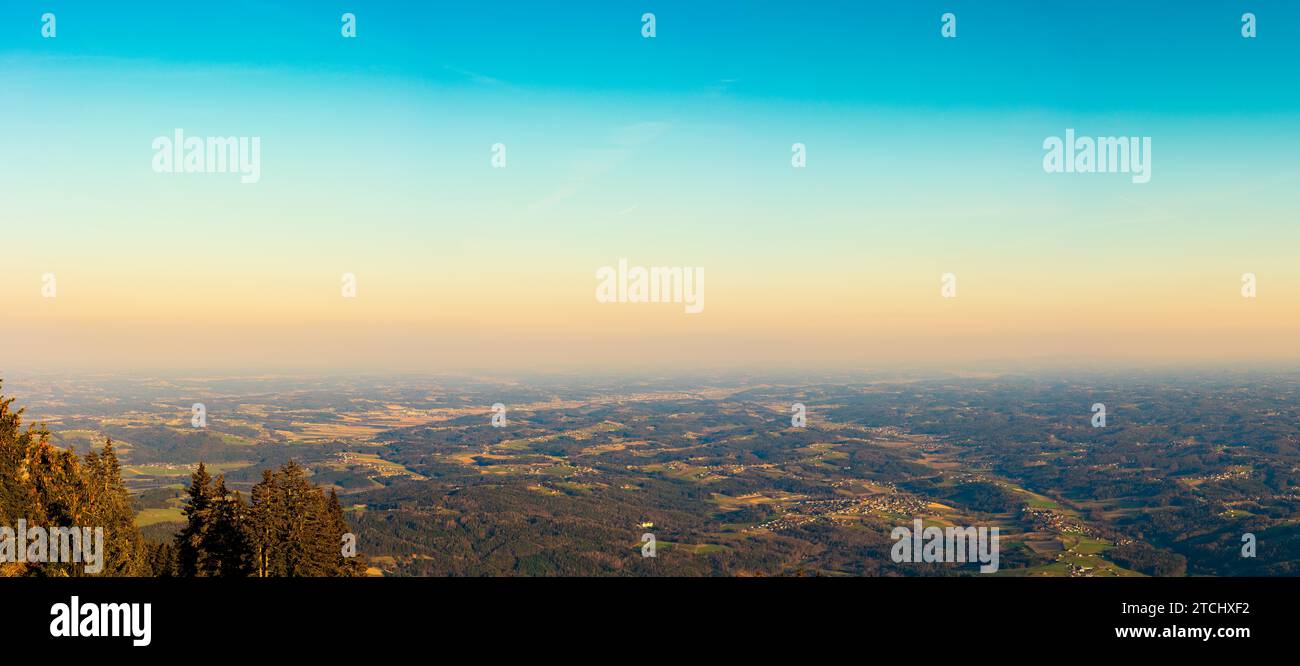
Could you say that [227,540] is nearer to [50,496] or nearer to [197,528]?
[197,528]

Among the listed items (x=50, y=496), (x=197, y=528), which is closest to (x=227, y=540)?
(x=197, y=528)

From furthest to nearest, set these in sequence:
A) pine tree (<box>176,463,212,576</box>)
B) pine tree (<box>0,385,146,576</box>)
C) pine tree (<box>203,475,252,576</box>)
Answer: pine tree (<box>176,463,212,576</box>)
pine tree (<box>203,475,252,576</box>)
pine tree (<box>0,385,146,576</box>)

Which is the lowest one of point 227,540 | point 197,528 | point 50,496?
point 227,540

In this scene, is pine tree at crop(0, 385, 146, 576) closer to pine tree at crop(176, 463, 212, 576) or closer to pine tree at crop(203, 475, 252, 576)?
pine tree at crop(176, 463, 212, 576)

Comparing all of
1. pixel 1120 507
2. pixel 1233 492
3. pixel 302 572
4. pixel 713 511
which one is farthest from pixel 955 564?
pixel 302 572

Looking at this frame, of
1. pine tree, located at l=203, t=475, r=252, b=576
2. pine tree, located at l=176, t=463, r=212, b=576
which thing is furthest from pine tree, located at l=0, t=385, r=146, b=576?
pine tree, located at l=203, t=475, r=252, b=576

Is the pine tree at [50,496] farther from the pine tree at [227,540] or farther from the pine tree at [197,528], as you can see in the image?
the pine tree at [227,540]

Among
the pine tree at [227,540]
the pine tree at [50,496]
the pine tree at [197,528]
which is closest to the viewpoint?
the pine tree at [50,496]

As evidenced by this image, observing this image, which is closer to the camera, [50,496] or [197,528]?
[50,496]

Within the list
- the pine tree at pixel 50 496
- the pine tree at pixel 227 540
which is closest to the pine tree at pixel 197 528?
the pine tree at pixel 227 540

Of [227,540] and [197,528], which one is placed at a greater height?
[197,528]

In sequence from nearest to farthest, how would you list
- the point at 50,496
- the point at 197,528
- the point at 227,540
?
the point at 50,496
the point at 227,540
the point at 197,528
